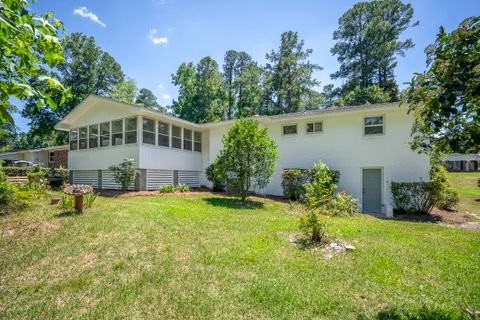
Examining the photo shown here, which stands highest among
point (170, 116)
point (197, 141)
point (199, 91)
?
point (199, 91)

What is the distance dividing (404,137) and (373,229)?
7.14 meters

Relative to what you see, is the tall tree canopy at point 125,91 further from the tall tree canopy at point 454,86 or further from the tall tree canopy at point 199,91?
the tall tree canopy at point 454,86

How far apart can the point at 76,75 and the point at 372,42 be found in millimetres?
39729

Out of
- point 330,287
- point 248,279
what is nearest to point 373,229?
point 330,287

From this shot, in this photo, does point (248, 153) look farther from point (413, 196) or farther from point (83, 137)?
point (83, 137)

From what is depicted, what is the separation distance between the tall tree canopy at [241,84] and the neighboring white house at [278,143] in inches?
674

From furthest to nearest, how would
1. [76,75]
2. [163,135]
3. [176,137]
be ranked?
1. [76,75]
2. [176,137]
3. [163,135]

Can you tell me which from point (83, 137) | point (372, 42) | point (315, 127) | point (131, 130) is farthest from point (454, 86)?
point (372, 42)

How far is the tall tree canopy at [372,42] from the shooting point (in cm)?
3197

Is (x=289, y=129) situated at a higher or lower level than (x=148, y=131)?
higher

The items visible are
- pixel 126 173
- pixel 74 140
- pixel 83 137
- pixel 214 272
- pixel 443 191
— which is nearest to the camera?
pixel 214 272

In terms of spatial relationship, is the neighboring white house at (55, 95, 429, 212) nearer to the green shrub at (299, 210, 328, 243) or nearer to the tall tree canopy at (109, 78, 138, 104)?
the green shrub at (299, 210, 328, 243)

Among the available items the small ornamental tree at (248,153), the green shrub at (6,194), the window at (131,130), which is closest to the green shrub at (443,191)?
the small ornamental tree at (248,153)

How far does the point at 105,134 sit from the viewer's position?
16312 mm
